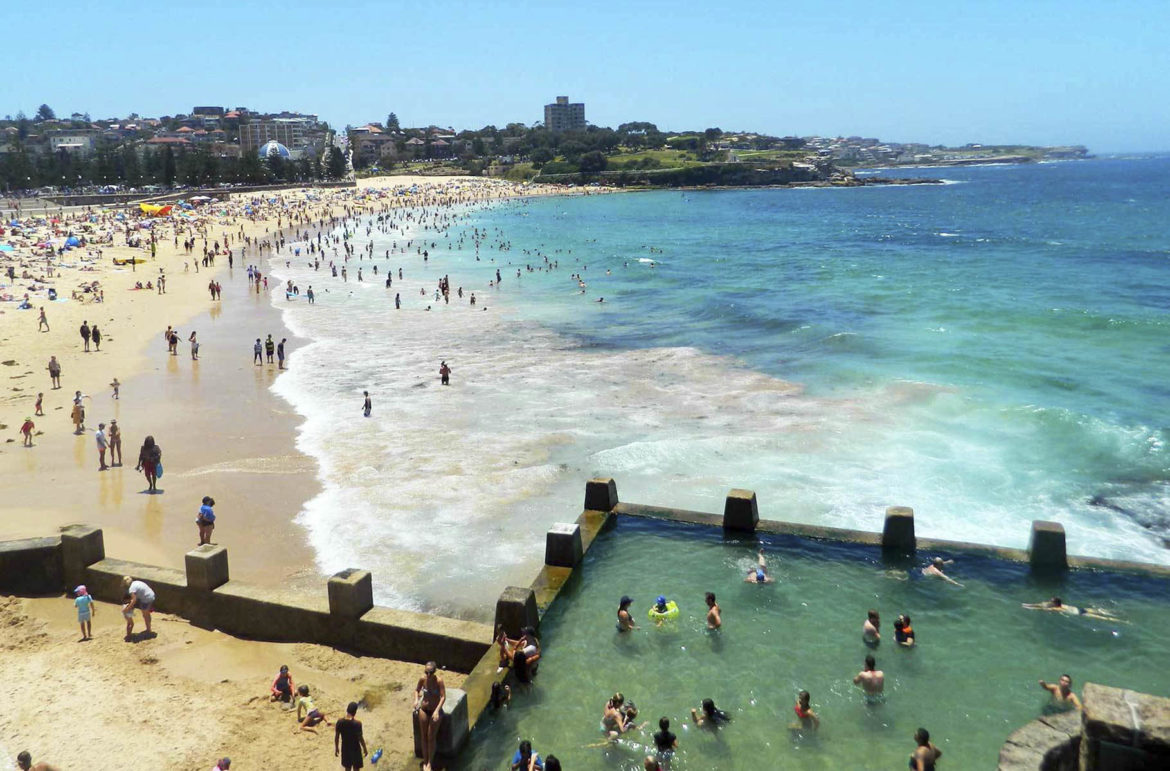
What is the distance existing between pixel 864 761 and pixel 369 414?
16.4 metres

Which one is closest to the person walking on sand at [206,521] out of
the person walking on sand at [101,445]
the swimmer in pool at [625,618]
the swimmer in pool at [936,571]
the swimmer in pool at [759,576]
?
the person walking on sand at [101,445]

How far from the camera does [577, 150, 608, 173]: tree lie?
18912 cm

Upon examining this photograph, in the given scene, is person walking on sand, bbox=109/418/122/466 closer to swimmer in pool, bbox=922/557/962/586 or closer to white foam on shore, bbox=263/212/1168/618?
white foam on shore, bbox=263/212/1168/618

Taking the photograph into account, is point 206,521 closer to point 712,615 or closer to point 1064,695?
point 712,615

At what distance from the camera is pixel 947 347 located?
104 feet

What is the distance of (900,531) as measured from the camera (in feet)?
41.6

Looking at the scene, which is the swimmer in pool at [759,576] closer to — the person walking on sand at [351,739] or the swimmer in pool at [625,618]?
the swimmer in pool at [625,618]

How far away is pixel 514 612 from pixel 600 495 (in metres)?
4.17

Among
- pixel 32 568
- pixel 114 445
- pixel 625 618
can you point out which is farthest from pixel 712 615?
pixel 114 445

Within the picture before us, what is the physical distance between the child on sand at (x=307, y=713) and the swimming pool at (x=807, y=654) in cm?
195

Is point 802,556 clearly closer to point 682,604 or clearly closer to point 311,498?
point 682,604

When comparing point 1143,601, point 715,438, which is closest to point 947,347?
point 715,438

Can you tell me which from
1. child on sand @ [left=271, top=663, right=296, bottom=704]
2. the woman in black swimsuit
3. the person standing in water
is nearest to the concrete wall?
child on sand @ [left=271, top=663, right=296, bottom=704]

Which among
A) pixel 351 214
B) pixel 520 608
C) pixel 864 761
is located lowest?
pixel 864 761
